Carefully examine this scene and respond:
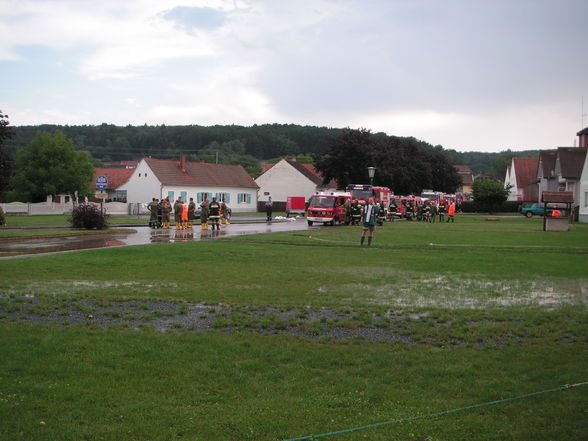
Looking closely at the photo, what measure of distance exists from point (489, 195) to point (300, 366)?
8263cm

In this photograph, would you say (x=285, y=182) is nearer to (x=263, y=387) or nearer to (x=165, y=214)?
(x=165, y=214)

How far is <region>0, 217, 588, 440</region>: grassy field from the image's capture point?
5465 mm

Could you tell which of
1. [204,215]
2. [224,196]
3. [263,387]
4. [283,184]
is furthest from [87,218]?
[283,184]

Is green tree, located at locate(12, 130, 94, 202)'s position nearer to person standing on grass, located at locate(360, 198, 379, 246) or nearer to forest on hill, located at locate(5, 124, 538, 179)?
forest on hill, located at locate(5, 124, 538, 179)

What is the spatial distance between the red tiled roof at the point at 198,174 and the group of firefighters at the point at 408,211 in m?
31.0

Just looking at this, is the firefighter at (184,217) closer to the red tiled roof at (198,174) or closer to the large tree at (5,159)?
Result: the large tree at (5,159)

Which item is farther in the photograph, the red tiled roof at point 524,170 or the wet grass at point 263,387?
the red tiled roof at point 524,170

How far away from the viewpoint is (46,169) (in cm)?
7344

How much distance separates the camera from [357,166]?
75.2m

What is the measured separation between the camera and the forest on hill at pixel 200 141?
13738cm

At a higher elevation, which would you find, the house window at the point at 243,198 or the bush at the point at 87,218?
the house window at the point at 243,198

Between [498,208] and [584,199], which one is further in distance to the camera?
[498,208]

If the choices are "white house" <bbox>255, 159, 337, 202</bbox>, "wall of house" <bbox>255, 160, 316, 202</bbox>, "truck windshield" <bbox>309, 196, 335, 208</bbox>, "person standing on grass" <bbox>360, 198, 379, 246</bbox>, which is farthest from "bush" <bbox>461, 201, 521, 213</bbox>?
"person standing on grass" <bbox>360, 198, 379, 246</bbox>

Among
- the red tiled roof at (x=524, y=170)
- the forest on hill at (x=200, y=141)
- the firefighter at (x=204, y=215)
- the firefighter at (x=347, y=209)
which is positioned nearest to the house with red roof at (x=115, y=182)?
the forest on hill at (x=200, y=141)
